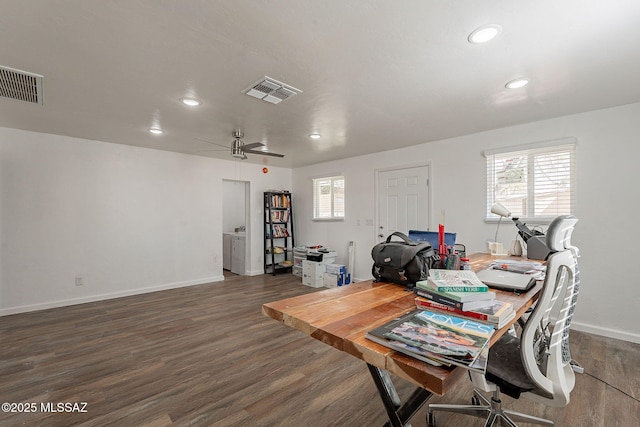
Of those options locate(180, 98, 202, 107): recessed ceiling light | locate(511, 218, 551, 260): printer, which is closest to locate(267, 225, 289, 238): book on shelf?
locate(180, 98, 202, 107): recessed ceiling light

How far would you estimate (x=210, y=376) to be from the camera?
2.25 meters

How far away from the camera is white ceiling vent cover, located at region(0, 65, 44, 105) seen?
216 cm

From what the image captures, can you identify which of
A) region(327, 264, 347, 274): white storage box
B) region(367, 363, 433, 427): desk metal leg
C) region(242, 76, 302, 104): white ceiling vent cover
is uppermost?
region(242, 76, 302, 104): white ceiling vent cover

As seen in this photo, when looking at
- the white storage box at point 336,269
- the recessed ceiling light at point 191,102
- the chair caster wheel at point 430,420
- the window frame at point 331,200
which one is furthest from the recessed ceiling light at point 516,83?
the white storage box at point 336,269

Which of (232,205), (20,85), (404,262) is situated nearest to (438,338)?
(404,262)

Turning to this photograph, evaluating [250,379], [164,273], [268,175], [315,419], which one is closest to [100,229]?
[164,273]

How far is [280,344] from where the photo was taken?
110 inches

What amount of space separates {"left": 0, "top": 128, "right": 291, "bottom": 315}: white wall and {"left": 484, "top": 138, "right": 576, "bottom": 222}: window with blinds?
4487 millimetres

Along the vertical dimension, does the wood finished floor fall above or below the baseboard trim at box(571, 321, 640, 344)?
below

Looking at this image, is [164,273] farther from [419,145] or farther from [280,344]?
[419,145]

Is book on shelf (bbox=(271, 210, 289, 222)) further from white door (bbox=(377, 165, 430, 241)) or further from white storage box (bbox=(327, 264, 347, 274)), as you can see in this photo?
white door (bbox=(377, 165, 430, 241))

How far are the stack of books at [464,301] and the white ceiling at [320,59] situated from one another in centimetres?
142

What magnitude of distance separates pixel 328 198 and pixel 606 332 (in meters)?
4.34

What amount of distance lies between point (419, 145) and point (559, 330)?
360cm
